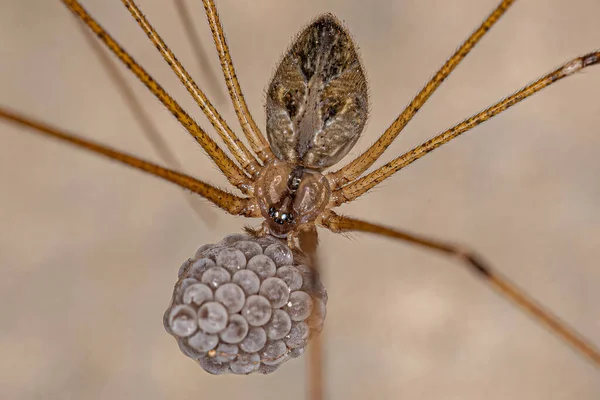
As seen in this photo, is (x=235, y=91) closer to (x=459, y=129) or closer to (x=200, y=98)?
(x=200, y=98)

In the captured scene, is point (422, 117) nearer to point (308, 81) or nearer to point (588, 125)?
point (588, 125)

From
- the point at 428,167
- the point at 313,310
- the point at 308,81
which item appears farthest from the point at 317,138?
the point at 428,167

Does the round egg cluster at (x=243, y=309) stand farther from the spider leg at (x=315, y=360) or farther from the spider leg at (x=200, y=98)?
the spider leg at (x=200, y=98)

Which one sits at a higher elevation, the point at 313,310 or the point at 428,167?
the point at 428,167

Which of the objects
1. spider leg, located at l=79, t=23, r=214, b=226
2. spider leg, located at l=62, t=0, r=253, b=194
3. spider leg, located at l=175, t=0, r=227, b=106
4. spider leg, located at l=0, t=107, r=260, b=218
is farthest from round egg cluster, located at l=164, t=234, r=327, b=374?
spider leg, located at l=175, t=0, r=227, b=106

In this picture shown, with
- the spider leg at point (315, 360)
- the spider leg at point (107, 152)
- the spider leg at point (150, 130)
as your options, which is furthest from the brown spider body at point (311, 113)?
the spider leg at point (150, 130)

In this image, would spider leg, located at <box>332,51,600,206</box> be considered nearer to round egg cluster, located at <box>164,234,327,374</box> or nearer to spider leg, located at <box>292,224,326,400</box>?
spider leg, located at <box>292,224,326,400</box>
